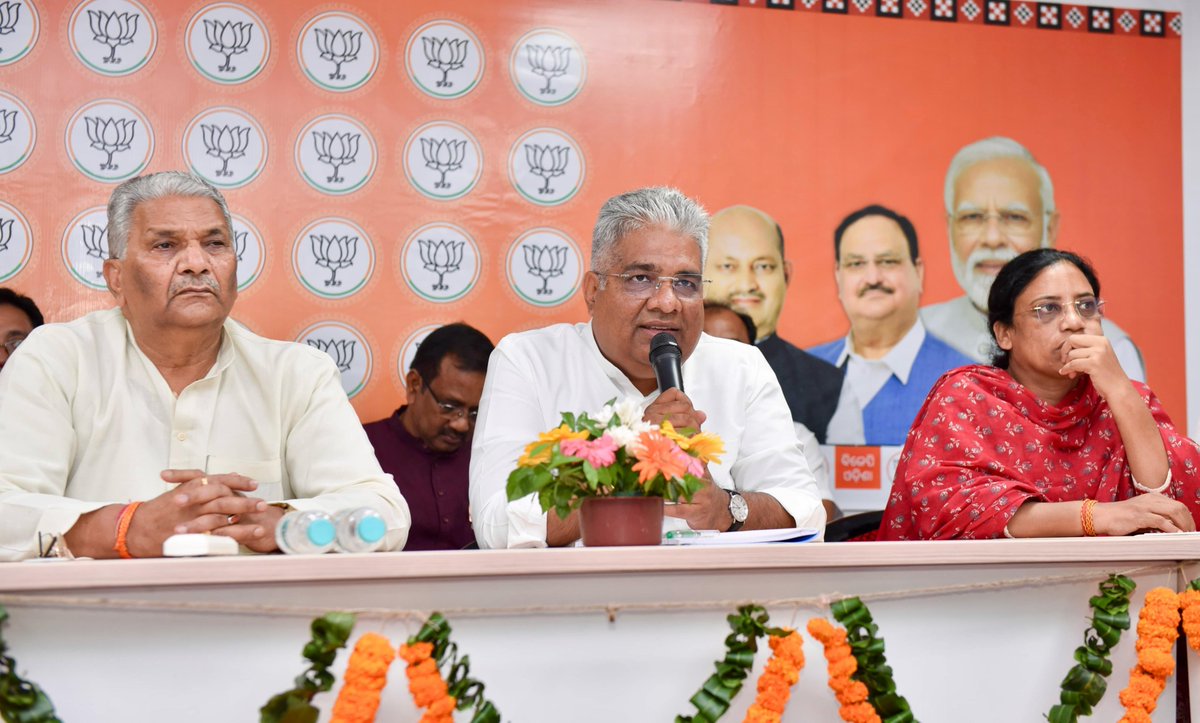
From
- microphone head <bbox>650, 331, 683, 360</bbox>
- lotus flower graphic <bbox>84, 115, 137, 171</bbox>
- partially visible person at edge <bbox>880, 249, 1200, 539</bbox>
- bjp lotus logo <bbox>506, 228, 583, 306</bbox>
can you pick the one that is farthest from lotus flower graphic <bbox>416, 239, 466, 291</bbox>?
partially visible person at edge <bbox>880, 249, 1200, 539</bbox>

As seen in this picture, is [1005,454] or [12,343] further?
[12,343]

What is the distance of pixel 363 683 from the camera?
1687 millimetres

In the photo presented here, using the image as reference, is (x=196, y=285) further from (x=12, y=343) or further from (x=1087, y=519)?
(x=1087, y=519)

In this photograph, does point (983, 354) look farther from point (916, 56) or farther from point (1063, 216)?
point (916, 56)

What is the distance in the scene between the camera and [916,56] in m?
4.22

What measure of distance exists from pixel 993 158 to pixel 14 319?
326 cm

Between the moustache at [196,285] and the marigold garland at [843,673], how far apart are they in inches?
60.4

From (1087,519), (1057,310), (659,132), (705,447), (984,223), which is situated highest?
(659,132)

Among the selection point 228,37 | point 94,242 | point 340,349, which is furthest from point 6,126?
point 340,349

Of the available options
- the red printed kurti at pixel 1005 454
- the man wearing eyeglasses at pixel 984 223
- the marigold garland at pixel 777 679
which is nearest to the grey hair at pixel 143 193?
the marigold garland at pixel 777 679

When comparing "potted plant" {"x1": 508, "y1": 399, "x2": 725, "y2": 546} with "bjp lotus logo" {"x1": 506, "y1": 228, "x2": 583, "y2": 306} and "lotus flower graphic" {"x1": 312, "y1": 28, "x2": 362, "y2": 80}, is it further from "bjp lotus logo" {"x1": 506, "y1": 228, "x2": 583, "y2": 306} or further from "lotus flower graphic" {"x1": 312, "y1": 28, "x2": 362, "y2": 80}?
"lotus flower graphic" {"x1": 312, "y1": 28, "x2": 362, "y2": 80}

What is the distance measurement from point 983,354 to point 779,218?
879 millimetres

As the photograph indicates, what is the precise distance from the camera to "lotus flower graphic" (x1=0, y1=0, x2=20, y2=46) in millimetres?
3549

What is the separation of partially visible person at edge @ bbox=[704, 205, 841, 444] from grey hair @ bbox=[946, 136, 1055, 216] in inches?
26.3
